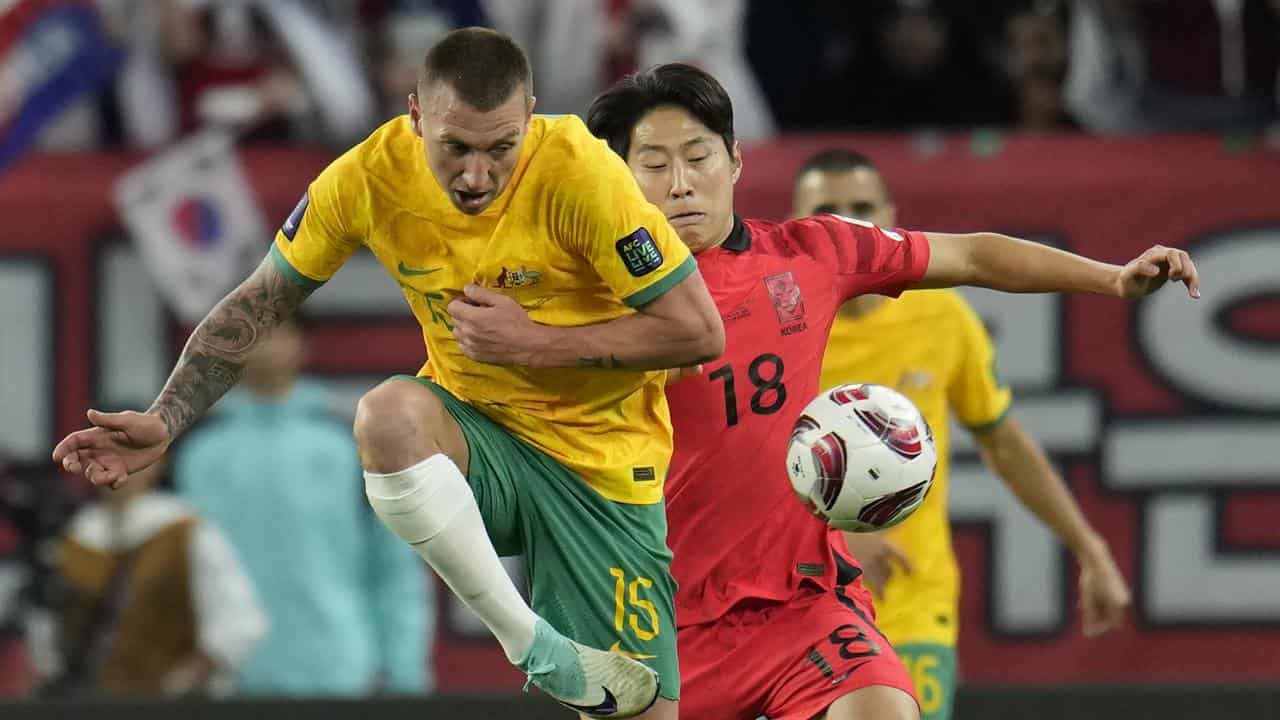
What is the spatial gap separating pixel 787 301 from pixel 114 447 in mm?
1705

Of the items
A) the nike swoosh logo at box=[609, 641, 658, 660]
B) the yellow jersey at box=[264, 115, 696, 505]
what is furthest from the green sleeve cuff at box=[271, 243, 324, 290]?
the nike swoosh logo at box=[609, 641, 658, 660]

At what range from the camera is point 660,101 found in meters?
6.00

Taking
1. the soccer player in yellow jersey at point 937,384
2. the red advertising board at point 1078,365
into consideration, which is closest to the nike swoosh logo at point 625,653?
the soccer player in yellow jersey at point 937,384

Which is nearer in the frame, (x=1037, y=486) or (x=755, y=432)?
(x=755, y=432)

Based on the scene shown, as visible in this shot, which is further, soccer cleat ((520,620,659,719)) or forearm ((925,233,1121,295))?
forearm ((925,233,1121,295))

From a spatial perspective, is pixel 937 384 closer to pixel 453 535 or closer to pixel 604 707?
pixel 604 707

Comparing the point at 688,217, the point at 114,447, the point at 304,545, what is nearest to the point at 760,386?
the point at 688,217

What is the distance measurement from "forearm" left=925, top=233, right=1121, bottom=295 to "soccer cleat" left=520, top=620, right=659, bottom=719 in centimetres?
123

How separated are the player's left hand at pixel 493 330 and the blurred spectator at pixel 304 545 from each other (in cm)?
357

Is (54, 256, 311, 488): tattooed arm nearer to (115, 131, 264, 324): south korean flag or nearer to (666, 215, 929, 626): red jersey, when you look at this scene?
(666, 215, 929, 626): red jersey

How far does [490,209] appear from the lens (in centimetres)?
541

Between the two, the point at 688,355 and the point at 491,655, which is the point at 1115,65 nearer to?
the point at 491,655

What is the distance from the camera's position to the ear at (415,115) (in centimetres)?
539

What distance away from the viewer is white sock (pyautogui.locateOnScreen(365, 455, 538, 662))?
536 centimetres
